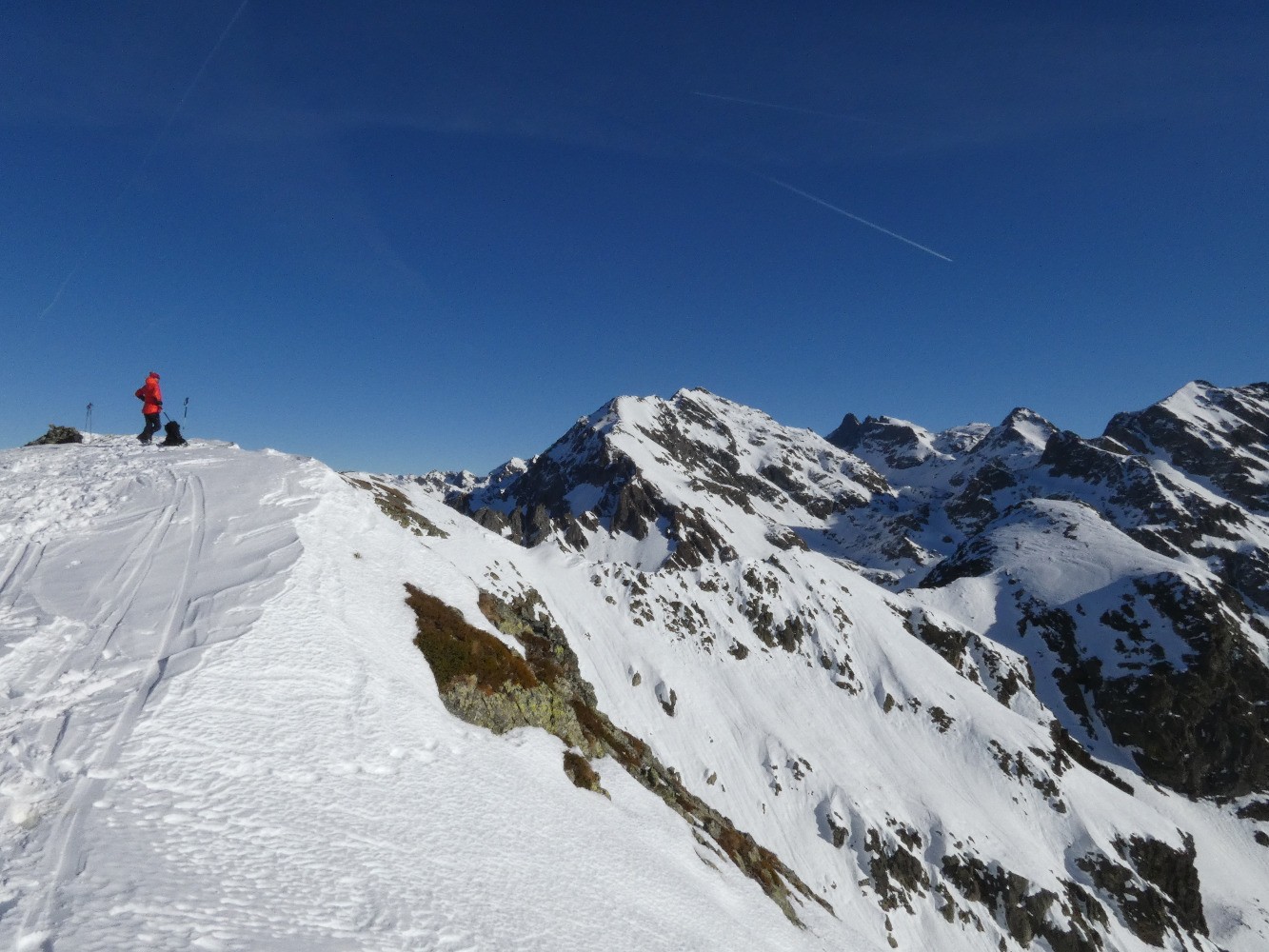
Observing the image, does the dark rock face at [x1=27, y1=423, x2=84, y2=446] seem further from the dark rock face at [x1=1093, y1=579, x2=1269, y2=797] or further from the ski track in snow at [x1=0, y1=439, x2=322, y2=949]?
the dark rock face at [x1=1093, y1=579, x2=1269, y2=797]

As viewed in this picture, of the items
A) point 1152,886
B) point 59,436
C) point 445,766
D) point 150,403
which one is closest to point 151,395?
point 150,403

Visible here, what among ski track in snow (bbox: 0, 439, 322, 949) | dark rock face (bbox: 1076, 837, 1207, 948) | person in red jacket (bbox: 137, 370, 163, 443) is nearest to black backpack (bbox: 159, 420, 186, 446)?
person in red jacket (bbox: 137, 370, 163, 443)

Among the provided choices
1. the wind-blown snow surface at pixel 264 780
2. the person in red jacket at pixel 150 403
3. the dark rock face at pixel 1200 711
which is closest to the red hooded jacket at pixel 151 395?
the person in red jacket at pixel 150 403

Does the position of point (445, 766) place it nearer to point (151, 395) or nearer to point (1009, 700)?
point (151, 395)

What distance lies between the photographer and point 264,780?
1238cm

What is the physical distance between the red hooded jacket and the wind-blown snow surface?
12.4m

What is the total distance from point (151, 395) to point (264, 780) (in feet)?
121

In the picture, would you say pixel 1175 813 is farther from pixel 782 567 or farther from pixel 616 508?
pixel 616 508

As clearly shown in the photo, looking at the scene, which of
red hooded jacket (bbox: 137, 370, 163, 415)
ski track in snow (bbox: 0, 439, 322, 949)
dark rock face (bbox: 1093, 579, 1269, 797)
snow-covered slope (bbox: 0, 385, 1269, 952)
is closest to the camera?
ski track in snow (bbox: 0, 439, 322, 949)

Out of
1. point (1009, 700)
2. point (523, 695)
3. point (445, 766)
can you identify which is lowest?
point (445, 766)

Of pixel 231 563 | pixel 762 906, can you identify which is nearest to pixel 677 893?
pixel 762 906

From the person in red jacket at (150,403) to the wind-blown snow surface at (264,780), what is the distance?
12.5 metres

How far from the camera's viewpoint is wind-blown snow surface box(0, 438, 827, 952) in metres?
9.33

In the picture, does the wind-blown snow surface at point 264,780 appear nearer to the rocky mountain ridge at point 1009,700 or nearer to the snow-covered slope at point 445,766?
the snow-covered slope at point 445,766
